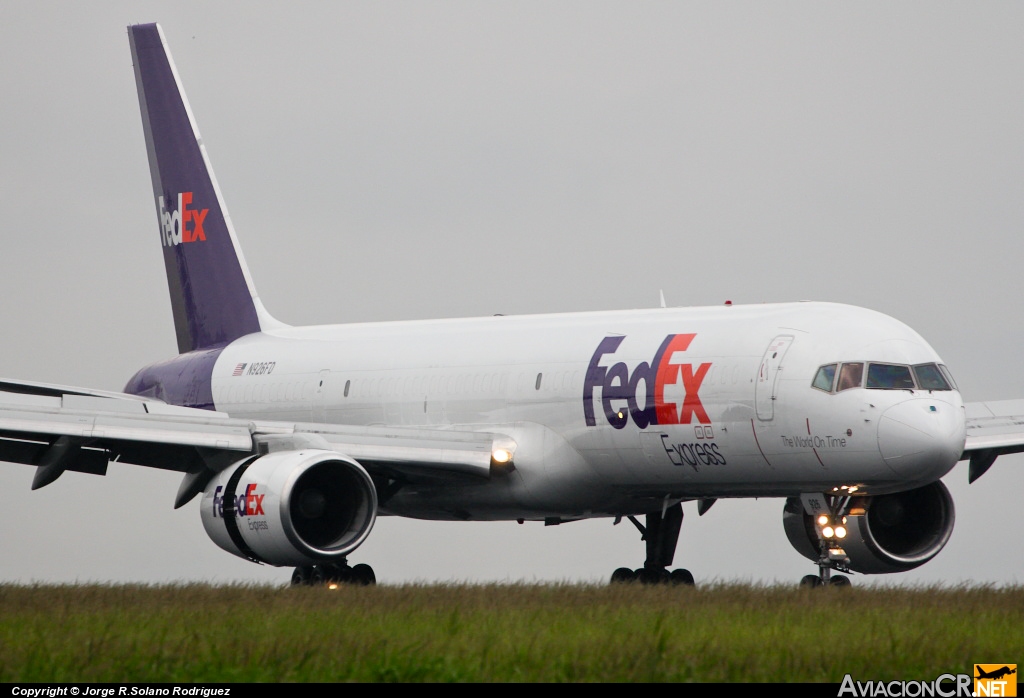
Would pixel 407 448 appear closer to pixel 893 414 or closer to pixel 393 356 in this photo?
pixel 393 356

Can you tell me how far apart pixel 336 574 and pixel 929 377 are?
9.49 m

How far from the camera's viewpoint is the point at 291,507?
69.1ft

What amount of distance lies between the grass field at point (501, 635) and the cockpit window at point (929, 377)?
9.05 feet

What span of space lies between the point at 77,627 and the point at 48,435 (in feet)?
27.2

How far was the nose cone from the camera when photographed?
20.0 metres

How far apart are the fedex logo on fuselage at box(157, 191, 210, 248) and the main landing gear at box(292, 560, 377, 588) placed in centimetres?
977

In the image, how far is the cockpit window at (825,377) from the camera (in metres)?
20.6

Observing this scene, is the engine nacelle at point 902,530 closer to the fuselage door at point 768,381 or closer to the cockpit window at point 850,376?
the fuselage door at point 768,381

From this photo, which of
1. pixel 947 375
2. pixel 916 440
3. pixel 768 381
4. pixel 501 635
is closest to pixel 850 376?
pixel 768 381

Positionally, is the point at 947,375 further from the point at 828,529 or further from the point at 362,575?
the point at 362,575

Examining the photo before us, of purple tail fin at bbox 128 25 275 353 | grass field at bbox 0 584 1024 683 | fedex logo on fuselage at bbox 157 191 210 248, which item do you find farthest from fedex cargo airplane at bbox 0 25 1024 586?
fedex logo on fuselage at bbox 157 191 210 248

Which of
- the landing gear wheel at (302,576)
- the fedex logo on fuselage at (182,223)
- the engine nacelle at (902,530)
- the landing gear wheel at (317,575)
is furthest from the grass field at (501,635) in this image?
the fedex logo on fuselage at (182,223)

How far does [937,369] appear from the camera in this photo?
2119 cm

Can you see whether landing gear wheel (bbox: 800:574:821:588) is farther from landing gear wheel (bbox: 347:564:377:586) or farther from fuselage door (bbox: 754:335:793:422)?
landing gear wheel (bbox: 347:564:377:586)
